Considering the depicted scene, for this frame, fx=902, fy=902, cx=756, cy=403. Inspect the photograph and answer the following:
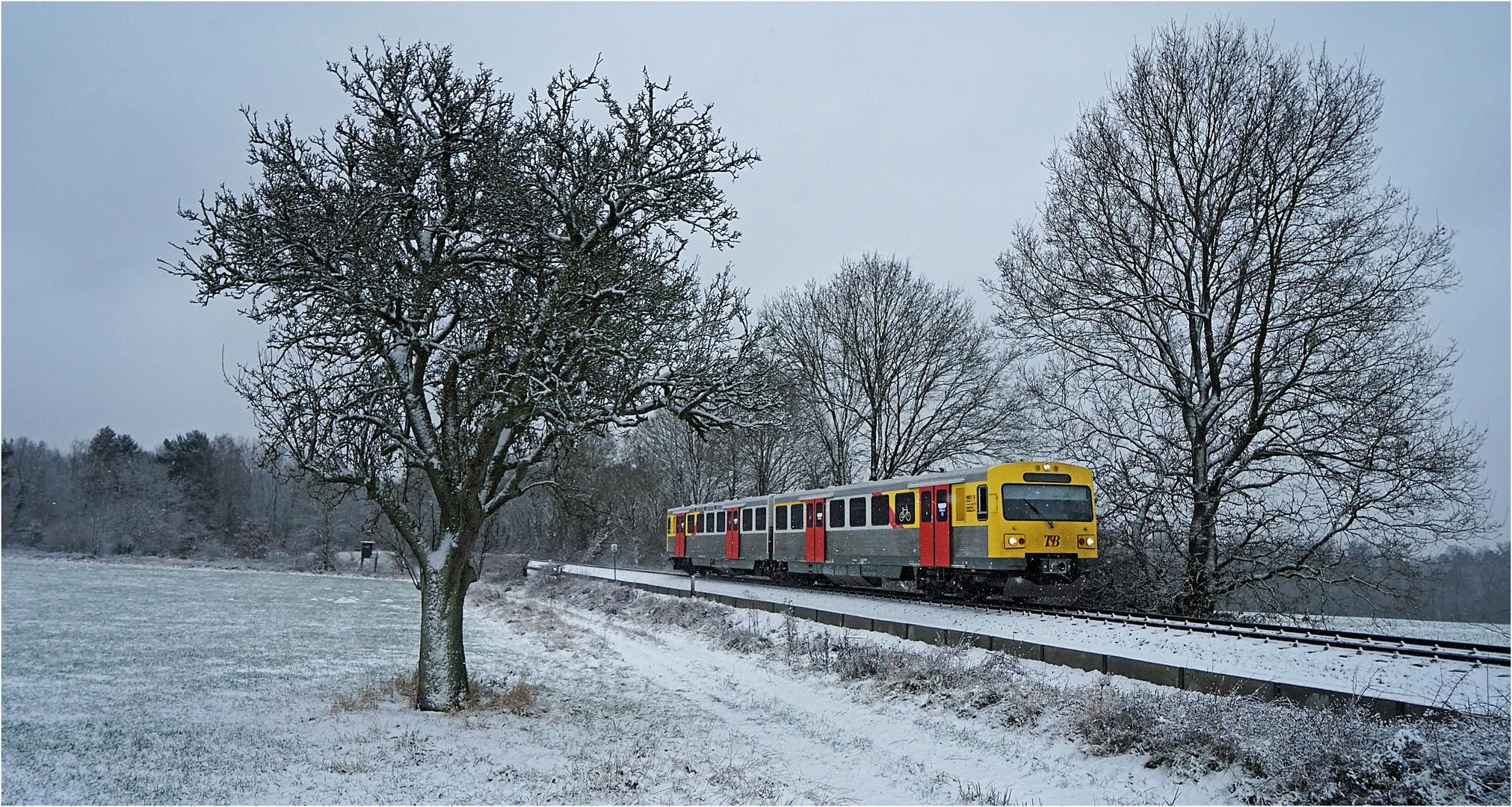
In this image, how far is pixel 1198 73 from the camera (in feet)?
60.8

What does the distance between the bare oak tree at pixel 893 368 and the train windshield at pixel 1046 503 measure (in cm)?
1125

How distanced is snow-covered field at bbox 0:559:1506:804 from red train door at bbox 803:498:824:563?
5801mm

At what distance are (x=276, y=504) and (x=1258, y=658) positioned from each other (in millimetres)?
86128

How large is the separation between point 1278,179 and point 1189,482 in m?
6.15

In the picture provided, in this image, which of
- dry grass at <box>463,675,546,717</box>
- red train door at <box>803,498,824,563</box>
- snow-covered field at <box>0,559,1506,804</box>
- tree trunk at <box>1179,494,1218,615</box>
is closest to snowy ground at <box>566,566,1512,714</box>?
snow-covered field at <box>0,559,1506,804</box>

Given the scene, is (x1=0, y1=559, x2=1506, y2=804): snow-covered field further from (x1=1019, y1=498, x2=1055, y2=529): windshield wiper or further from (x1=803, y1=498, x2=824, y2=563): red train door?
(x1=803, y1=498, x2=824, y2=563): red train door

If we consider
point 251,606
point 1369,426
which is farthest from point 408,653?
point 1369,426

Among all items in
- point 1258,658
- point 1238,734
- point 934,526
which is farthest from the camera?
point 934,526

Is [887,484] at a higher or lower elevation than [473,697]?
higher

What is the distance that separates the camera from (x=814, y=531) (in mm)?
25328

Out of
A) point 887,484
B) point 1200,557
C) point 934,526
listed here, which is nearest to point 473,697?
point 934,526

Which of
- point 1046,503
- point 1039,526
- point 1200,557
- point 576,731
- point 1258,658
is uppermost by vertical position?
point 1046,503

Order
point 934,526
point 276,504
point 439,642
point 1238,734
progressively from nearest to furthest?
1. point 1238,734
2. point 439,642
3. point 934,526
4. point 276,504

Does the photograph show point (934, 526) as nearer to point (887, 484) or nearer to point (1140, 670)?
point (887, 484)
